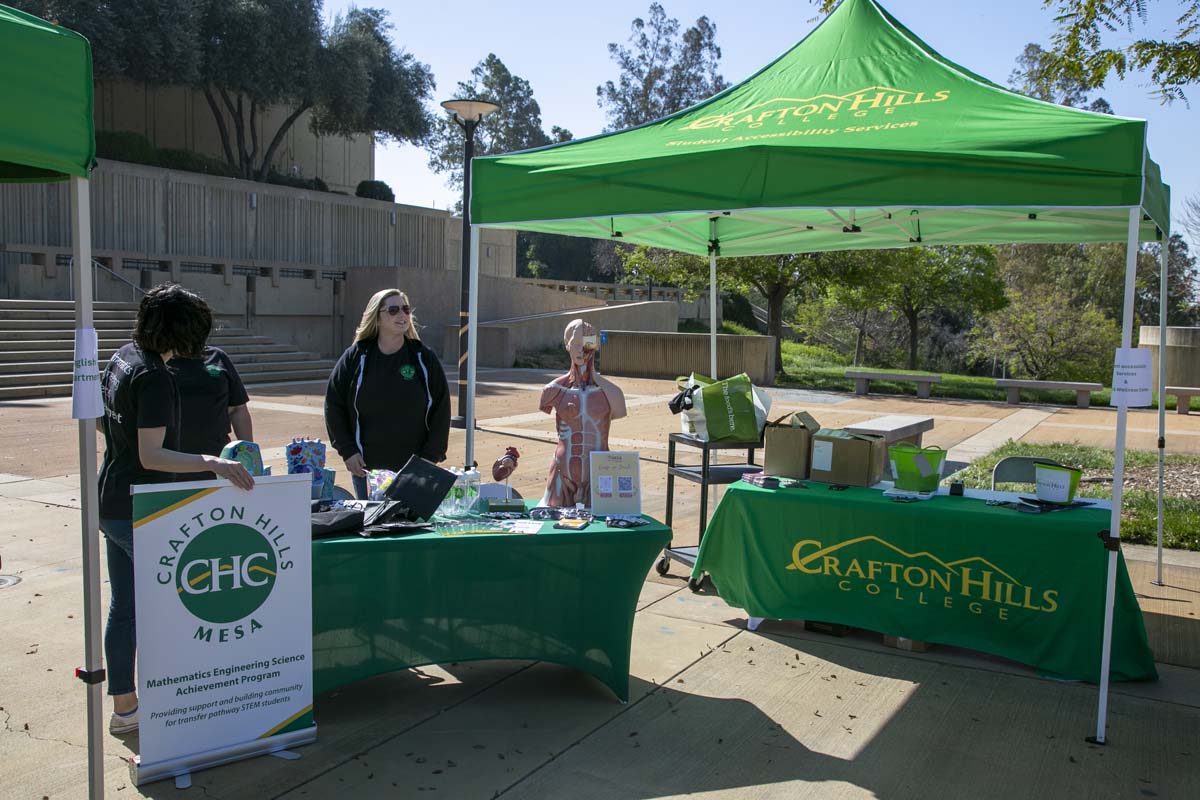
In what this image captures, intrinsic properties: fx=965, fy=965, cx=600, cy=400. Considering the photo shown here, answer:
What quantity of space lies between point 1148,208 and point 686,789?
11.9 feet

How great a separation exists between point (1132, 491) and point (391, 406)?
7.96m

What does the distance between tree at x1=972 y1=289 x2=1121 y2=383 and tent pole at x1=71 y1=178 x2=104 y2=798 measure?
27.3 m

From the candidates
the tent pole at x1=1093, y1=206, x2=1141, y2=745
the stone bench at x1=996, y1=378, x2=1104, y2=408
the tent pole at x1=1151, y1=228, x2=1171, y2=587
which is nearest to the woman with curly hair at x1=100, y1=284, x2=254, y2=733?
the tent pole at x1=1093, y1=206, x2=1141, y2=745

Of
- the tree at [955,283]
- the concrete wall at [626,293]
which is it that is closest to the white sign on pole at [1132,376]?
the tree at [955,283]

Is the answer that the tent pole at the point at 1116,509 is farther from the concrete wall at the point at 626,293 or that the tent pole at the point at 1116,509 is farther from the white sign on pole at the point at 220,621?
the concrete wall at the point at 626,293

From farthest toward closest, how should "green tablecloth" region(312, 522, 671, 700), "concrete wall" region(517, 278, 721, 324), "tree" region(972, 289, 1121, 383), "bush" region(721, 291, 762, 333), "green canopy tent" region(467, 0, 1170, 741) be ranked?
"bush" region(721, 291, 762, 333), "concrete wall" region(517, 278, 721, 324), "tree" region(972, 289, 1121, 383), "green canopy tent" region(467, 0, 1170, 741), "green tablecloth" region(312, 522, 671, 700)

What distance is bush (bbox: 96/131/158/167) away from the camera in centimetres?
2602

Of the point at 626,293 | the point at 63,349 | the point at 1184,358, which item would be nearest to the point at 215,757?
the point at 63,349

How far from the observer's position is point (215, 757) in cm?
360

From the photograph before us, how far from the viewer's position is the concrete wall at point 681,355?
22828mm

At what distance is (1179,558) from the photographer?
7.10 m

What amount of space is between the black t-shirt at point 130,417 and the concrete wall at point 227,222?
1975cm

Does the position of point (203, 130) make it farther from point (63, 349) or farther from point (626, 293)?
point (63, 349)

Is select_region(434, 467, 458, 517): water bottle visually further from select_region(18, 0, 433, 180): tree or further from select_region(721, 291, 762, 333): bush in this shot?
select_region(721, 291, 762, 333): bush
